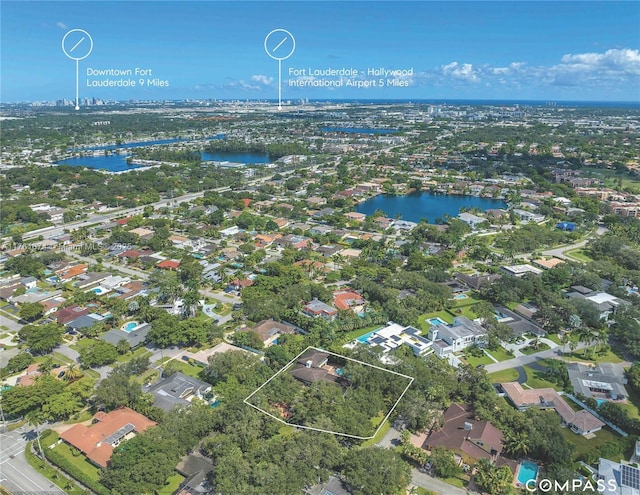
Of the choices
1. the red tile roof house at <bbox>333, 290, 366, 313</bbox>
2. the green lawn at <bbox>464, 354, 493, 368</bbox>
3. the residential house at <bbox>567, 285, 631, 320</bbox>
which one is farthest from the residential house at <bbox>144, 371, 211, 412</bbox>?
the residential house at <bbox>567, 285, 631, 320</bbox>

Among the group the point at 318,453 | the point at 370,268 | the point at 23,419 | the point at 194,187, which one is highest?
the point at 194,187

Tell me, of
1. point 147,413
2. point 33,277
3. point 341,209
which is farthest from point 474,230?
point 33,277

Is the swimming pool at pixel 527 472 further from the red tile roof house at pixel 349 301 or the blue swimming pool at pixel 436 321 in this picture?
the red tile roof house at pixel 349 301

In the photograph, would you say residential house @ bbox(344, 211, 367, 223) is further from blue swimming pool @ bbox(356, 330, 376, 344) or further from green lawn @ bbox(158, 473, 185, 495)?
green lawn @ bbox(158, 473, 185, 495)

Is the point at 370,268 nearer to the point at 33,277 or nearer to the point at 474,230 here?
the point at 474,230

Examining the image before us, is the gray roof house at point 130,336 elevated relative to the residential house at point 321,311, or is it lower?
lower

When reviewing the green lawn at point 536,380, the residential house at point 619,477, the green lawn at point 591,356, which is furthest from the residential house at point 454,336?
the residential house at point 619,477
